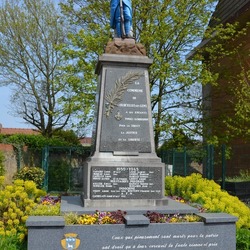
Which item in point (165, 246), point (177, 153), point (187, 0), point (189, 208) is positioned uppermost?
point (187, 0)

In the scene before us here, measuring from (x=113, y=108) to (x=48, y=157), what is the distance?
41.2ft

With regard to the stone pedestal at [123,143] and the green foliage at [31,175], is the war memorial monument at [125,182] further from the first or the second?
the green foliage at [31,175]

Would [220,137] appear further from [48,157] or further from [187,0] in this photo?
[48,157]

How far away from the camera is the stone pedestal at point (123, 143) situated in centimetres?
777

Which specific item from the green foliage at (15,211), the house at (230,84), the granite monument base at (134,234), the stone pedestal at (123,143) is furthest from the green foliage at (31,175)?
the granite monument base at (134,234)

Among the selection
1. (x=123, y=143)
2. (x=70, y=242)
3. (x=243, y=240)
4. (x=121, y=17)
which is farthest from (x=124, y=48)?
(x=243, y=240)

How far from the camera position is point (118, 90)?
329 inches

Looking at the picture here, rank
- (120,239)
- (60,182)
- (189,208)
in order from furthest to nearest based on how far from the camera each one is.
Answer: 1. (60,182)
2. (189,208)
3. (120,239)

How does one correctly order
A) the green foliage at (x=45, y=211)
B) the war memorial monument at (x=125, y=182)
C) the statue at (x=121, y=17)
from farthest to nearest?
the statue at (x=121, y=17)
the green foliage at (x=45, y=211)
the war memorial monument at (x=125, y=182)

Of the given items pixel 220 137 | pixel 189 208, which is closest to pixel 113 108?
pixel 189 208

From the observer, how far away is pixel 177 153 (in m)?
18.2

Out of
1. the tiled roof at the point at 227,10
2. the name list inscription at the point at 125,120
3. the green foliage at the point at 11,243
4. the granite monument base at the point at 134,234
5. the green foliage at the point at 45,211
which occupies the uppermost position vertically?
the tiled roof at the point at 227,10

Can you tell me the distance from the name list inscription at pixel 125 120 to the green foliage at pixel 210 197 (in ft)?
5.53

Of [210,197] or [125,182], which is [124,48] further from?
[210,197]
